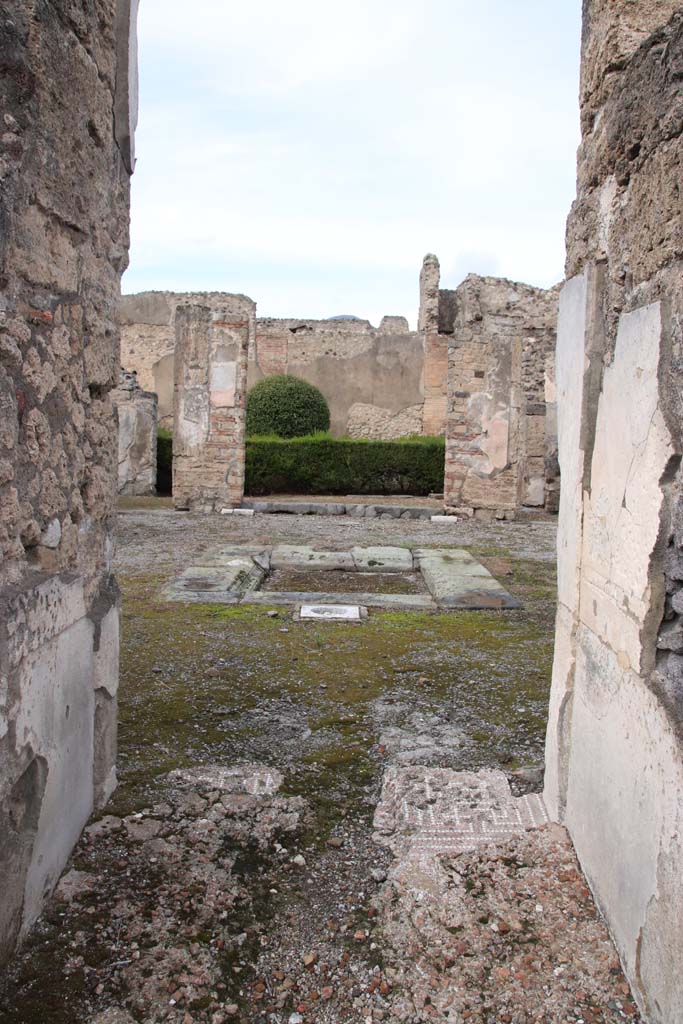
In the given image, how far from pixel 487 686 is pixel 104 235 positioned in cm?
261

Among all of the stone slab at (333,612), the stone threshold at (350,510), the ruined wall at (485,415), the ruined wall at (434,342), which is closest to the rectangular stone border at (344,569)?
the stone slab at (333,612)

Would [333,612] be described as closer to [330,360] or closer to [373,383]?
[373,383]

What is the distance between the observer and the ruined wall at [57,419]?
177cm

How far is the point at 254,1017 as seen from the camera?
5.67 feet

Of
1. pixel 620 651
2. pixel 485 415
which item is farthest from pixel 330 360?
pixel 620 651

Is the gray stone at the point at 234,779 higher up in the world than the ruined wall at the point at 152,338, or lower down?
lower down

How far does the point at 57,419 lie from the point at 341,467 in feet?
41.6

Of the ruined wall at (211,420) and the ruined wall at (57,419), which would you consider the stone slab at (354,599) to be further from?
the ruined wall at (211,420)

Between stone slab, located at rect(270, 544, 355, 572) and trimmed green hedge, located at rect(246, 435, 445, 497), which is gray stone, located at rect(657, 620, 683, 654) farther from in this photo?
trimmed green hedge, located at rect(246, 435, 445, 497)

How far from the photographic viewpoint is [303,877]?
229cm

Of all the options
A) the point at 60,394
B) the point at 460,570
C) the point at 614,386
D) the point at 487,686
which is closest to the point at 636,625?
the point at 614,386

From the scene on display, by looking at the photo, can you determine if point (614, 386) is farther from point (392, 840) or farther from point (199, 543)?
point (199, 543)

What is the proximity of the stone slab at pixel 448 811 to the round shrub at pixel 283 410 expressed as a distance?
15766 millimetres

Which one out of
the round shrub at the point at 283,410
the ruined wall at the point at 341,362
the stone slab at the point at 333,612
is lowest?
Result: the stone slab at the point at 333,612
